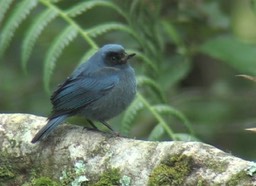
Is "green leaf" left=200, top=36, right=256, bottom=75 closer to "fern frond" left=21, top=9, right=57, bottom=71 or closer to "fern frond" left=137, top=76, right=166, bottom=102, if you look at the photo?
"fern frond" left=137, top=76, right=166, bottom=102

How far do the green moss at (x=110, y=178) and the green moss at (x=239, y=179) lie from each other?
1.83 feet

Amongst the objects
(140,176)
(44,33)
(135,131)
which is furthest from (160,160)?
(44,33)

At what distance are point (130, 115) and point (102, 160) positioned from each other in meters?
1.36

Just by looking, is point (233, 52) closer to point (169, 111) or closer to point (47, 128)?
point (169, 111)

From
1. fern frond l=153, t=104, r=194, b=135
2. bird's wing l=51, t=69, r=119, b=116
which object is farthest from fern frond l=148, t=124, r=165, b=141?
bird's wing l=51, t=69, r=119, b=116

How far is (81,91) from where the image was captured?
197 inches

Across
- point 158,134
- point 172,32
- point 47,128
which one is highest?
point 47,128

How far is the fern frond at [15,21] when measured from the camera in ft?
18.4

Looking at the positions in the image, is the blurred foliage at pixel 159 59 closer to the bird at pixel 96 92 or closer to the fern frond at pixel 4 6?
the fern frond at pixel 4 6

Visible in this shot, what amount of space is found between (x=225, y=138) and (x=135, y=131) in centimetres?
82

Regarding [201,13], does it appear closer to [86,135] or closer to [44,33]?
[44,33]

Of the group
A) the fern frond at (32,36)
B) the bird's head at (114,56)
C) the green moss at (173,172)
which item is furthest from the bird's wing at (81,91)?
the green moss at (173,172)

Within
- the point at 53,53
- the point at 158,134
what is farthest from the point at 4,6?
the point at 158,134

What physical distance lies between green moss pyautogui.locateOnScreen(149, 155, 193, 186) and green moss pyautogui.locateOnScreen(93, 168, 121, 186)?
18cm
